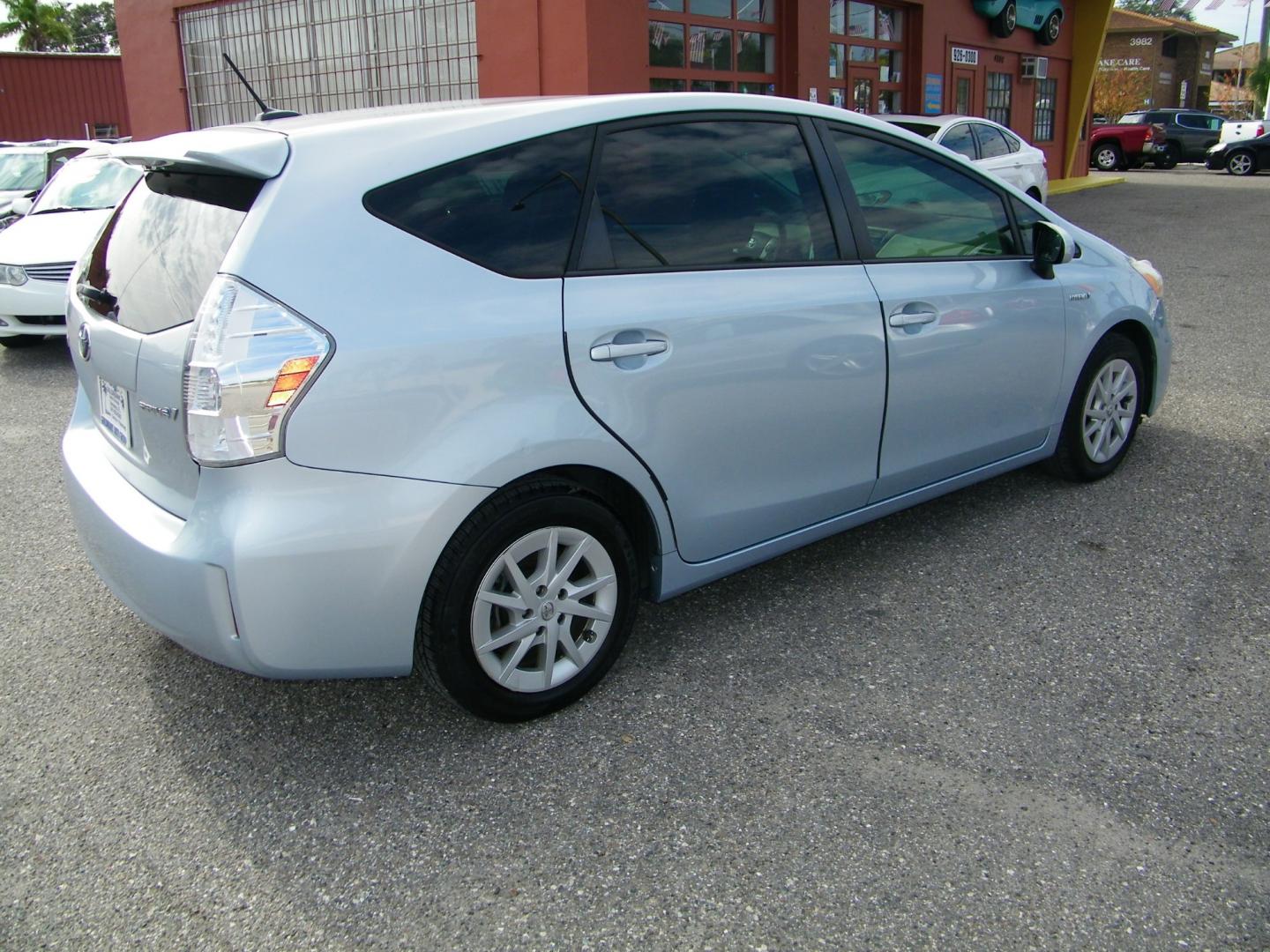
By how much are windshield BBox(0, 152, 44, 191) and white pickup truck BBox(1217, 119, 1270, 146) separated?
1123 inches

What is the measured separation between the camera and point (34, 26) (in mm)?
53781

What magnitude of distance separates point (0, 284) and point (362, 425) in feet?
23.0

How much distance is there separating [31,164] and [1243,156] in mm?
28299

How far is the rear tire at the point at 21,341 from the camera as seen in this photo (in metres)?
8.82

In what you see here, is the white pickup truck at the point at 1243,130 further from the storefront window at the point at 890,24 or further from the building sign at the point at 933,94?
the storefront window at the point at 890,24

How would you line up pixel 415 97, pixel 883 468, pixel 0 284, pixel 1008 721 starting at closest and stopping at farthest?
pixel 1008 721 < pixel 883 468 < pixel 0 284 < pixel 415 97

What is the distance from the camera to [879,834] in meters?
2.51

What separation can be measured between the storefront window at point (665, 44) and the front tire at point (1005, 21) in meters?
9.19

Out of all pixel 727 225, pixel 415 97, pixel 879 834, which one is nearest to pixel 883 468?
pixel 727 225

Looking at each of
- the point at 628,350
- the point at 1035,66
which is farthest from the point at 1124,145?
the point at 628,350

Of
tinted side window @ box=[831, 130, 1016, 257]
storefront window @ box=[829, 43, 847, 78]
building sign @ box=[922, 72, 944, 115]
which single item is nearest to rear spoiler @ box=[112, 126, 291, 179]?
tinted side window @ box=[831, 130, 1016, 257]

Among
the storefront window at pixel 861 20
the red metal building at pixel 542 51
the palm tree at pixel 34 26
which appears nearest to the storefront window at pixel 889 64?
the red metal building at pixel 542 51

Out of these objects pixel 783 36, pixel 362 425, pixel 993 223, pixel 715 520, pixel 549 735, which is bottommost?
pixel 549 735

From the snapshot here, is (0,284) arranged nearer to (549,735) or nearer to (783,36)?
(549,735)
